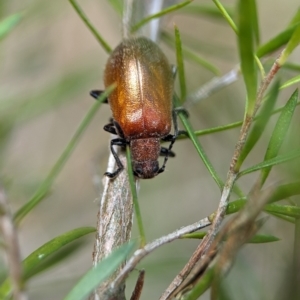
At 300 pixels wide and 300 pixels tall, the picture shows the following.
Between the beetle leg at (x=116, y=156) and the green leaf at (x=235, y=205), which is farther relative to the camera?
the beetle leg at (x=116, y=156)

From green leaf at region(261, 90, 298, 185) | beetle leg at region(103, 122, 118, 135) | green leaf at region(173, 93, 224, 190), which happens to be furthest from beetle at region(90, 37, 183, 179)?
green leaf at region(261, 90, 298, 185)

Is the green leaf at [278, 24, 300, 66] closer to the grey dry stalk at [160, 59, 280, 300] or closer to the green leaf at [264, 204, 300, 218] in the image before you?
the grey dry stalk at [160, 59, 280, 300]

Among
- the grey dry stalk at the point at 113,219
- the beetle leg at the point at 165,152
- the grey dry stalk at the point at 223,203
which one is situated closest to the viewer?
the grey dry stalk at the point at 223,203

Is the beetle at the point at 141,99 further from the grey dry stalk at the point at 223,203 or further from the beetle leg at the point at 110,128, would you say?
the grey dry stalk at the point at 223,203

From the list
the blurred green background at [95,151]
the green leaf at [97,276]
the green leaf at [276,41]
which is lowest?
the green leaf at [97,276]

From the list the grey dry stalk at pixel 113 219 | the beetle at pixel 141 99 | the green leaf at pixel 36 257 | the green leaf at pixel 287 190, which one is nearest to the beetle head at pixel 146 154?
the beetle at pixel 141 99

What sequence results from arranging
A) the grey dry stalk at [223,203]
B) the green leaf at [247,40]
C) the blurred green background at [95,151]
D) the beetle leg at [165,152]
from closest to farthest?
1. the green leaf at [247,40]
2. the grey dry stalk at [223,203]
3. the beetle leg at [165,152]
4. the blurred green background at [95,151]

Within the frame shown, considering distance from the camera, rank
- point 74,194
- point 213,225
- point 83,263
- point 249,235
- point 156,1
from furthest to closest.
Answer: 1. point 74,194
2. point 83,263
3. point 156,1
4. point 213,225
5. point 249,235

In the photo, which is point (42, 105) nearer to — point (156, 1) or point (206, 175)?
point (156, 1)

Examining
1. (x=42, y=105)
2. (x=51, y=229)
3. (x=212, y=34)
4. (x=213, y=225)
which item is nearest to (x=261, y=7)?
(x=212, y=34)
